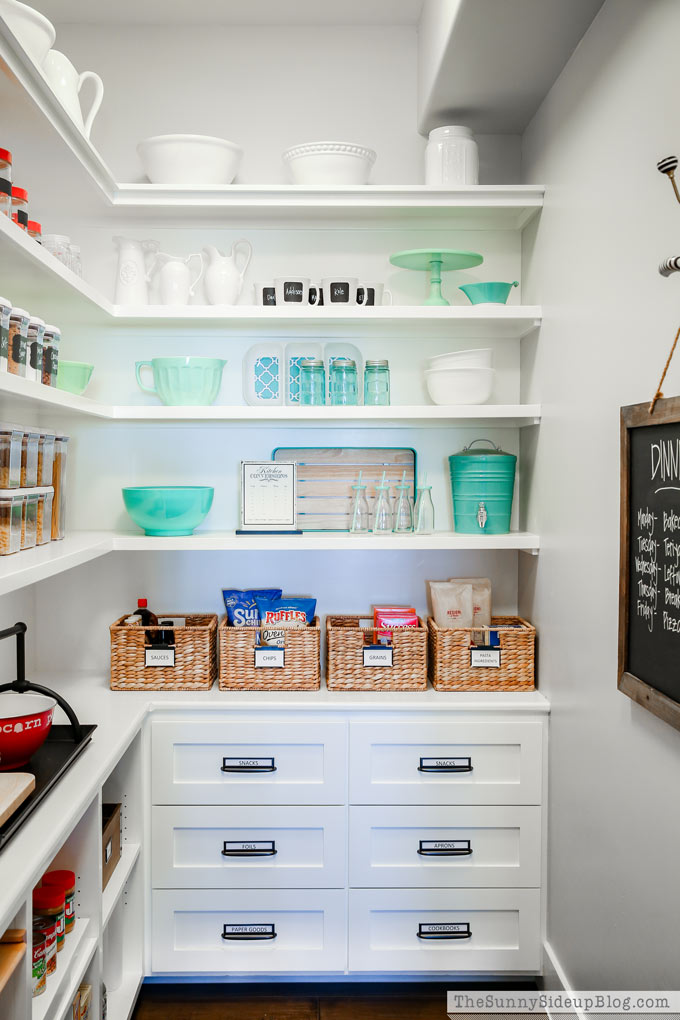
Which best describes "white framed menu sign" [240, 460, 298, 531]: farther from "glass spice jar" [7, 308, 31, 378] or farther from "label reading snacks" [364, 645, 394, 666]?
"glass spice jar" [7, 308, 31, 378]

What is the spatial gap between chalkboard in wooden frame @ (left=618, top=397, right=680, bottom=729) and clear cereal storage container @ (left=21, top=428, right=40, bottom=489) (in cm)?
129

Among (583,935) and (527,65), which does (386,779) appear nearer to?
(583,935)

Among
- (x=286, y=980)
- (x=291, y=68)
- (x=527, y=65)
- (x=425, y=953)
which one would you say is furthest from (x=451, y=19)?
(x=286, y=980)

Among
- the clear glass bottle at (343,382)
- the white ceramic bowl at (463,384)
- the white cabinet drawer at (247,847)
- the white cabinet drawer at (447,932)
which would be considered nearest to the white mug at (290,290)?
the clear glass bottle at (343,382)

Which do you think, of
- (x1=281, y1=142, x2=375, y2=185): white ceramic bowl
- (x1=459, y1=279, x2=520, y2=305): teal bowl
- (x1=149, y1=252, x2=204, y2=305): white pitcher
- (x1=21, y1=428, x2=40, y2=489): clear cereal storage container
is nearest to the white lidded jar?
(x1=281, y1=142, x2=375, y2=185): white ceramic bowl

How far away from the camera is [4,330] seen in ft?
4.88

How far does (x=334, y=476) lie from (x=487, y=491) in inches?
19.3

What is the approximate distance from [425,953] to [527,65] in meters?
2.35

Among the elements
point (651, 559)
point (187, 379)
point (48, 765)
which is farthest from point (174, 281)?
point (651, 559)

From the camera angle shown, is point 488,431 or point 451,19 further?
point 488,431

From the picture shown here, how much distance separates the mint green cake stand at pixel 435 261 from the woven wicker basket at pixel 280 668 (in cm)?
105

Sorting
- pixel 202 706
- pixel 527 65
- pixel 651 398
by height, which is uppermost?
pixel 527 65

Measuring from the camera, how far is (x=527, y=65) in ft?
6.63

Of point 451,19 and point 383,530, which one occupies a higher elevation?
point 451,19
